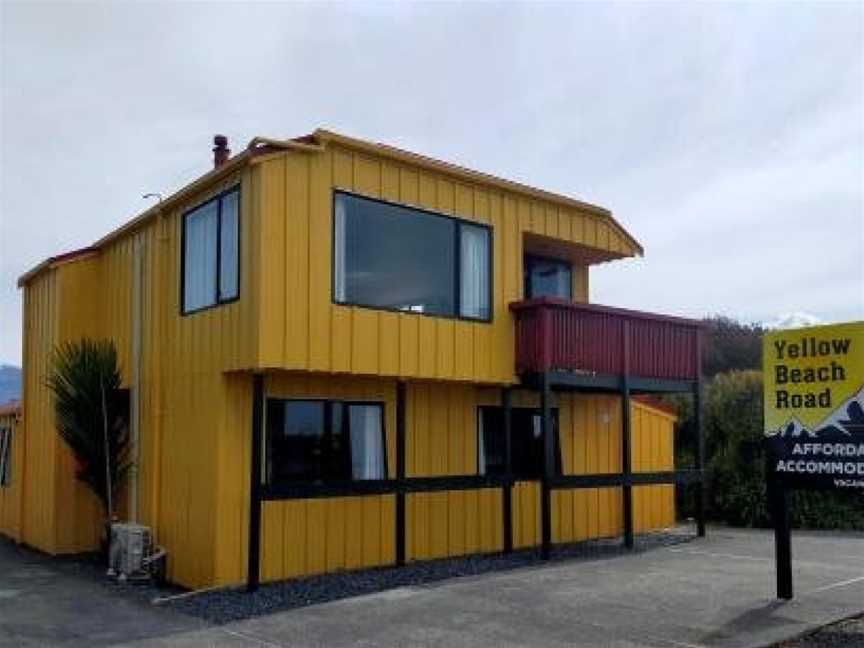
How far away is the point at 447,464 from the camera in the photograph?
14.1m

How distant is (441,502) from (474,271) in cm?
330

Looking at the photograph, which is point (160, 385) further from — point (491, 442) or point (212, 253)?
point (491, 442)

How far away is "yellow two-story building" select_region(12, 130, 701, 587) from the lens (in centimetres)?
1165

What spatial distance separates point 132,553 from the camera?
1266cm

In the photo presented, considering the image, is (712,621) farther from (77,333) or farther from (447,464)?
(77,333)

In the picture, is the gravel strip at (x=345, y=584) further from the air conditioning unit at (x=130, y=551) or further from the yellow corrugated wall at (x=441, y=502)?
the air conditioning unit at (x=130, y=551)

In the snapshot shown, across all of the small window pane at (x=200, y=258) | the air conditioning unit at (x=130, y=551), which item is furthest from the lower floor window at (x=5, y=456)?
the small window pane at (x=200, y=258)

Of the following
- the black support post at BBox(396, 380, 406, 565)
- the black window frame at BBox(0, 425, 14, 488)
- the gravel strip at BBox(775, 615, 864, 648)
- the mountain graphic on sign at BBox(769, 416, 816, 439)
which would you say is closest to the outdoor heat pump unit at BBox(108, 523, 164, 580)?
the black support post at BBox(396, 380, 406, 565)

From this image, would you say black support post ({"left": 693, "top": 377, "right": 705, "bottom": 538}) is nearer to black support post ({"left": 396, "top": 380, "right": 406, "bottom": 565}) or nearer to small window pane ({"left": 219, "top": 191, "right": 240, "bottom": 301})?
black support post ({"left": 396, "top": 380, "right": 406, "bottom": 565})

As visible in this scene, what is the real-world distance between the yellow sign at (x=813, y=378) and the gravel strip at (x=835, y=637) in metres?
1.87

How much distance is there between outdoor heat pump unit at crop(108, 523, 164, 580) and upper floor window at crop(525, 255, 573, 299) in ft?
22.6

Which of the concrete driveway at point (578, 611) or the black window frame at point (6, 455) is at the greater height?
the black window frame at point (6, 455)

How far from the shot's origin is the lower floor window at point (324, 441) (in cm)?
1228

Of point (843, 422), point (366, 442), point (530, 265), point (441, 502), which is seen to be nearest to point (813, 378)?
point (843, 422)
